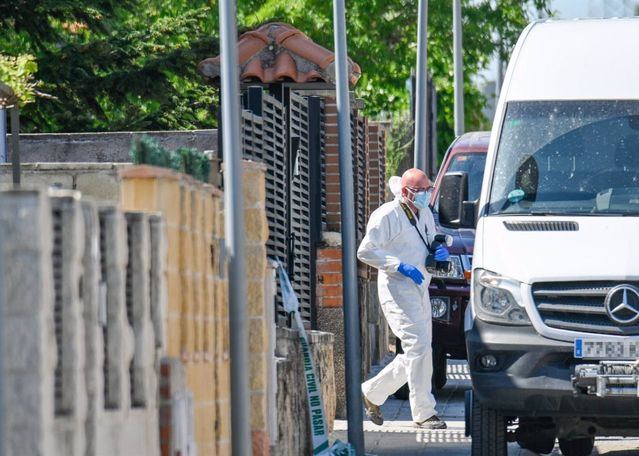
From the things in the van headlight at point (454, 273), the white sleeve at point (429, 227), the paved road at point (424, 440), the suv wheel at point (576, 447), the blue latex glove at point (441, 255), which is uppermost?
the white sleeve at point (429, 227)

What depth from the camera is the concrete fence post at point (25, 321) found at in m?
5.20

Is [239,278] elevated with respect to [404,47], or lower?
lower

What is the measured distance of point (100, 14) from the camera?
1870 centimetres

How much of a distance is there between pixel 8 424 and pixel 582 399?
18.2ft

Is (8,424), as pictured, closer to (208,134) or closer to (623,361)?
(623,361)

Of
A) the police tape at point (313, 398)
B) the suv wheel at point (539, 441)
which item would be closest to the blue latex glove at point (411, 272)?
the suv wheel at point (539, 441)

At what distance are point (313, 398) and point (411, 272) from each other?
2.12 metres

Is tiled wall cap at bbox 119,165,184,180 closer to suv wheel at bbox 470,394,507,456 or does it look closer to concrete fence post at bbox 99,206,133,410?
concrete fence post at bbox 99,206,133,410

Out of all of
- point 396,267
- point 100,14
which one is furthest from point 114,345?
point 100,14

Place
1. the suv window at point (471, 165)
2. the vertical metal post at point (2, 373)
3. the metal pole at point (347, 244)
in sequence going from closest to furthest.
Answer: the vertical metal post at point (2, 373), the metal pole at point (347, 244), the suv window at point (471, 165)

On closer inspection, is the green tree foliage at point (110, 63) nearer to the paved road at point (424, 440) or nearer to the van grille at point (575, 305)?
the paved road at point (424, 440)

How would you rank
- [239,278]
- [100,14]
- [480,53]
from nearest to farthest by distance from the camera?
[239,278] → [100,14] → [480,53]

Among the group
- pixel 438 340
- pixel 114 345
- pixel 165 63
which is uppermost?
pixel 165 63

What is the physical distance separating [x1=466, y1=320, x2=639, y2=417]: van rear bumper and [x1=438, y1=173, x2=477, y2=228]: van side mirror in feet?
3.49
